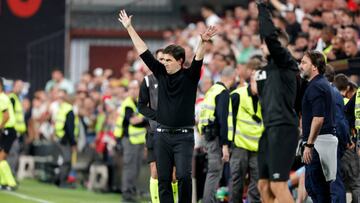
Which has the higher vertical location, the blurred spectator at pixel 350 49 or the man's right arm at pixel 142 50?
the blurred spectator at pixel 350 49

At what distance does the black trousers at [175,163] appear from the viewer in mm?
13445

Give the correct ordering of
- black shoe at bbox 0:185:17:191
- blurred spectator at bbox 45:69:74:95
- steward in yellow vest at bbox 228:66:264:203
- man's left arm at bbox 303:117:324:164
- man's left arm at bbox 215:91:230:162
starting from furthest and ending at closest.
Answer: blurred spectator at bbox 45:69:74:95
black shoe at bbox 0:185:17:191
steward in yellow vest at bbox 228:66:264:203
man's left arm at bbox 215:91:230:162
man's left arm at bbox 303:117:324:164

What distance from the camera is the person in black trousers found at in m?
13.5

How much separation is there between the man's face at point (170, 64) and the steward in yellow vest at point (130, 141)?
6.53 meters

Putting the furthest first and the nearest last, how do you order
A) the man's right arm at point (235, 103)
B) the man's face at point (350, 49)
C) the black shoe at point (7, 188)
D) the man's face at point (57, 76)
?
the man's face at point (57, 76), the black shoe at point (7, 188), the man's face at point (350, 49), the man's right arm at point (235, 103)

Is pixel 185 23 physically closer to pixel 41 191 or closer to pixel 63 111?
pixel 63 111

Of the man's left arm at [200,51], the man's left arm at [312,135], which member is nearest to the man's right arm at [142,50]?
the man's left arm at [200,51]

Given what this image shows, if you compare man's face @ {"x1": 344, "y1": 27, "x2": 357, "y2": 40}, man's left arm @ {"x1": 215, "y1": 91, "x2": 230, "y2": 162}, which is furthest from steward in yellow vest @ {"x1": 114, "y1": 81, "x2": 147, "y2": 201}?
man's face @ {"x1": 344, "y1": 27, "x2": 357, "y2": 40}

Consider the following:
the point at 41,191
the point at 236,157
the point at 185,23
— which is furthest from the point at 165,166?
the point at 185,23

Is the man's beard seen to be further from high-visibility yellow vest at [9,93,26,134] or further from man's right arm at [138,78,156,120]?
high-visibility yellow vest at [9,93,26,134]

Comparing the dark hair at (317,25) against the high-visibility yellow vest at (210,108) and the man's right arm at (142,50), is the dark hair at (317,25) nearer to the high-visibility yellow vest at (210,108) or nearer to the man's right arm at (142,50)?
the high-visibility yellow vest at (210,108)

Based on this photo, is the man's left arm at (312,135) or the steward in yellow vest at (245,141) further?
the steward in yellow vest at (245,141)

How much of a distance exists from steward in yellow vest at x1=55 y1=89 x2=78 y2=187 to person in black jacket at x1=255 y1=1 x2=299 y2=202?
42.1ft

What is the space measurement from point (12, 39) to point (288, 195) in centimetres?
1805
